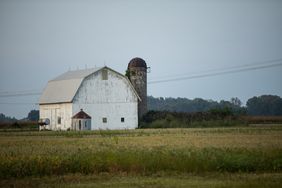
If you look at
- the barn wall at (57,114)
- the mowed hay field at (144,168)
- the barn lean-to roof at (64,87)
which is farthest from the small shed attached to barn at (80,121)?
the mowed hay field at (144,168)

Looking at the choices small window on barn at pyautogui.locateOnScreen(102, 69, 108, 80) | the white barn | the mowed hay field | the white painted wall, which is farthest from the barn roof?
the mowed hay field

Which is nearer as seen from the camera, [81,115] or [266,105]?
[81,115]

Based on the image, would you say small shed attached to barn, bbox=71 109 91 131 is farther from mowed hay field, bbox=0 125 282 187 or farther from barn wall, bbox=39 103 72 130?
mowed hay field, bbox=0 125 282 187

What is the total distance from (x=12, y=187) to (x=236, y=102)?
470 feet

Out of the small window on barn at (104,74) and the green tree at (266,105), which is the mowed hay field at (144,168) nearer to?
the small window on barn at (104,74)

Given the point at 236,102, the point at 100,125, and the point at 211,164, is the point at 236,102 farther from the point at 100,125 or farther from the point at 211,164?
the point at 211,164

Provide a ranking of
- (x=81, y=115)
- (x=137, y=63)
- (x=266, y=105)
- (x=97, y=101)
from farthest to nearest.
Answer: (x=266, y=105)
(x=137, y=63)
(x=97, y=101)
(x=81, y=115)

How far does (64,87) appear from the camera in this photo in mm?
65000

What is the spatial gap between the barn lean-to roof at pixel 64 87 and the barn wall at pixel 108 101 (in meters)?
0.70

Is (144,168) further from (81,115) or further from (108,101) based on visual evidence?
(108,101)

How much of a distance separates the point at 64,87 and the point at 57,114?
11.5 ft

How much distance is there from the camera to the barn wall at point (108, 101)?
61.4 m

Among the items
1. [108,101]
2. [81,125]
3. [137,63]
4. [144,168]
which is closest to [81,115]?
[81,125]

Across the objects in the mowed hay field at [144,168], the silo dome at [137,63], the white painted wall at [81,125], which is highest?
the silo dome at [137,63]
